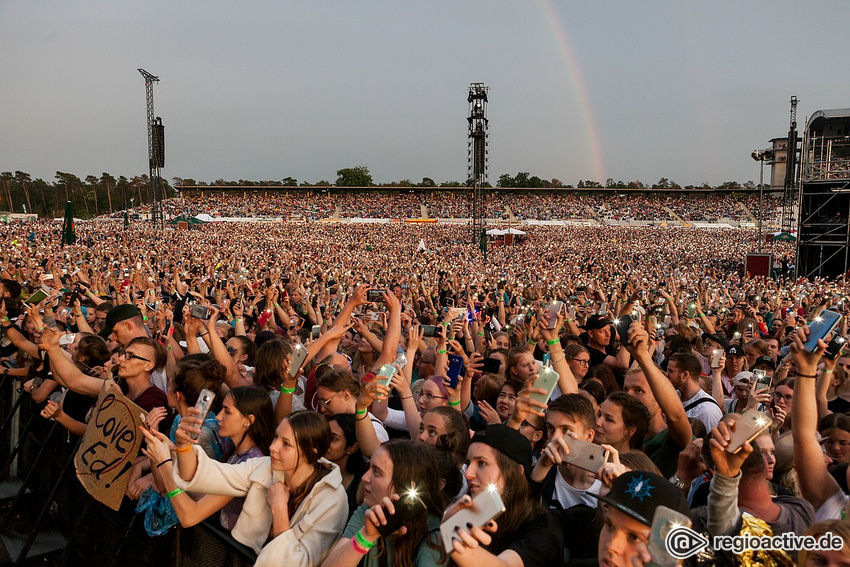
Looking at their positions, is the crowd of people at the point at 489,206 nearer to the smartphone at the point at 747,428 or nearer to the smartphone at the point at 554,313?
the smartphone at the point at 554,313

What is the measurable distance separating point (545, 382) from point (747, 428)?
34.7 inches

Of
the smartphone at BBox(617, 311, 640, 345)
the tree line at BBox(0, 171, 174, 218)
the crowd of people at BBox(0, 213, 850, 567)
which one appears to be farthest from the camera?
the tree line at BBox(0, 171, 174, 218)

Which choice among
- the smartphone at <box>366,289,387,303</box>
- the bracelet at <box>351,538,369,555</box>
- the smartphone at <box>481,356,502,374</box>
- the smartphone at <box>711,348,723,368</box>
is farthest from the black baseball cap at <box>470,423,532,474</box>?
the smartphone at <box>366,289,387,303</box>

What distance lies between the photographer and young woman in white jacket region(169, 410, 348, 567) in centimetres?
265

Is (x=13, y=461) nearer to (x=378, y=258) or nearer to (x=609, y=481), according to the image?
(x=609, y=481)

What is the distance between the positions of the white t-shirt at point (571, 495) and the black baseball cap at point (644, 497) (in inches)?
33.5

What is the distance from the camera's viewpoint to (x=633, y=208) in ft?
240

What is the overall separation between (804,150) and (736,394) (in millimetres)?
27012

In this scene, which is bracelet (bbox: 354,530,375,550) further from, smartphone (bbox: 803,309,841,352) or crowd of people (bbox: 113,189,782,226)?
crowd of people (bbox: 113,189,782,226)

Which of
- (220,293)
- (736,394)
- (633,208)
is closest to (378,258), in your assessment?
(220,293)

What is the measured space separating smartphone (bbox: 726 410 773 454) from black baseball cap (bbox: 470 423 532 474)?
76 centimetres

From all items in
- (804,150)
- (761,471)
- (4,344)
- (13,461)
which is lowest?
(13,461)

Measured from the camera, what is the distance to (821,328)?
9.10 feet

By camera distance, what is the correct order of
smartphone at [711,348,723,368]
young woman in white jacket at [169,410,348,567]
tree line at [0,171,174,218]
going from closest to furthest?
young woman in white jacket at [169,410,348,567] < smartphone at [711,348,723,368] < tree line at [0,171,174,218]
